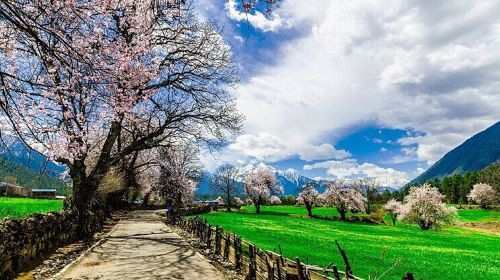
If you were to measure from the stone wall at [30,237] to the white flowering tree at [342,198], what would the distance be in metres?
70.5

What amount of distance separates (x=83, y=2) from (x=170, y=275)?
877cm

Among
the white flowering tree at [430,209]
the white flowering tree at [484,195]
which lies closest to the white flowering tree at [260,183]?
the white flowering tree at [430,209]

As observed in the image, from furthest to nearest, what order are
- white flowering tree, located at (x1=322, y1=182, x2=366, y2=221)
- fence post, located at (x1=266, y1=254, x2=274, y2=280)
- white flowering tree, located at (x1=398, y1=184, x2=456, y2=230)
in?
white flowering tree, located at (x1=322, y1=182, x2=366, y2=221) → white flowering tree, located at (x1=398, y1=184, x2=456, y2=230) → fence post, located at (x1=266, y1=254, x2=274, y2=280)

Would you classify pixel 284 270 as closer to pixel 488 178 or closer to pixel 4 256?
pixel 4 256

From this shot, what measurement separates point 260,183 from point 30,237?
8526 cm

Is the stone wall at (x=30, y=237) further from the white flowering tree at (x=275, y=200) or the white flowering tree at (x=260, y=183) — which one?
the white flowering tree at (x=275, y=200)

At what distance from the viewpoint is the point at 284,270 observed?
35.1ft

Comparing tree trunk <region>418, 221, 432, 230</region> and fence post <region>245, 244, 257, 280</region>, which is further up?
fence post <region>245, 244, 257, 280</region>

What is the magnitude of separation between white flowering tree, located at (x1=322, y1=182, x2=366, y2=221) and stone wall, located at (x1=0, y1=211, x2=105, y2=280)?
231 feet

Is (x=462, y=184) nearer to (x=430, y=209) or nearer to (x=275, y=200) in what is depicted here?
(x=275, y=200)

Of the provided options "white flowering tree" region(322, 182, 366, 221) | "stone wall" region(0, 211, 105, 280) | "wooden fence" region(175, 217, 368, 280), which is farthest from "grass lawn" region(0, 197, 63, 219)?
"white flowering tree" region(322, 182, 366, 221)

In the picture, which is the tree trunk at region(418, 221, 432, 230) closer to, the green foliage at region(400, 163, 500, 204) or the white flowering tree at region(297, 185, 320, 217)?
the white flowering tree at region(297, 185, 320, 217)

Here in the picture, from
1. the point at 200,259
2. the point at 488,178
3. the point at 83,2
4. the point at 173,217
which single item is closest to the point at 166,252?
the point at 200,259

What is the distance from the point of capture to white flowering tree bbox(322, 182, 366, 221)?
88.5 m
